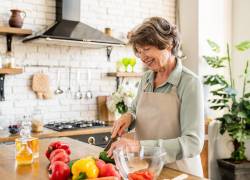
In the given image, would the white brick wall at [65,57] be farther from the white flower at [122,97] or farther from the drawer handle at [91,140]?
the drawer handle at [91,140]

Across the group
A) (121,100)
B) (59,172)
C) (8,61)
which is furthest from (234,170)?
(59,172)

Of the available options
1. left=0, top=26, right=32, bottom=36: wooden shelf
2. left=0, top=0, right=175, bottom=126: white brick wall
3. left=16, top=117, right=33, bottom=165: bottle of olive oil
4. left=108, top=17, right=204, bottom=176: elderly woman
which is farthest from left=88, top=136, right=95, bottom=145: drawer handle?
left=16, top=117, right=33, bottom=165: bottle of olive oil

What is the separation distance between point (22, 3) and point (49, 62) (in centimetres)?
67

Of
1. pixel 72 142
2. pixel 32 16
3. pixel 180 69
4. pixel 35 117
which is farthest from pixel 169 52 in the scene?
pixel 32 16

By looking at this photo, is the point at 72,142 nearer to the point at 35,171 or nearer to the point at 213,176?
the point at 35,171

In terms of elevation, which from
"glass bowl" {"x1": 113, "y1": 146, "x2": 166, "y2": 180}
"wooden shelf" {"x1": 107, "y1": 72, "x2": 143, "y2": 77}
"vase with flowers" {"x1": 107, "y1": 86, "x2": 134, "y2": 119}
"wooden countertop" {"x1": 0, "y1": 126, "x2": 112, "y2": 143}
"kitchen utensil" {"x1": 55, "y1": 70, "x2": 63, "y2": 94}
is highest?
"wooden shelf" {"x1": 107, "y1": 72, "x2": 143, "y2": 77}

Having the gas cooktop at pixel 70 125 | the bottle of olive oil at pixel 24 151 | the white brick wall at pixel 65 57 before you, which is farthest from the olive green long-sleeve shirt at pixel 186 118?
the white brick wall at pixel 65 57

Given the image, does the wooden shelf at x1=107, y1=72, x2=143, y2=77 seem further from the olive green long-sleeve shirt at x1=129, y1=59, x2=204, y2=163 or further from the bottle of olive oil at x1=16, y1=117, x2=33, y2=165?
the bottle of olive oil at x1=16, y1=117, x2=33, y2=165

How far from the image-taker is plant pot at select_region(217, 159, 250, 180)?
3611mm

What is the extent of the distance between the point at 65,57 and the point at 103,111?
775 mm

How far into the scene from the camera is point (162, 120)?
5.97 feet

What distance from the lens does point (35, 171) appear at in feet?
4.85

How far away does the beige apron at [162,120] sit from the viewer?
1.77 metres

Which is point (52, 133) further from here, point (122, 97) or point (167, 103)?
point (167, 103)
